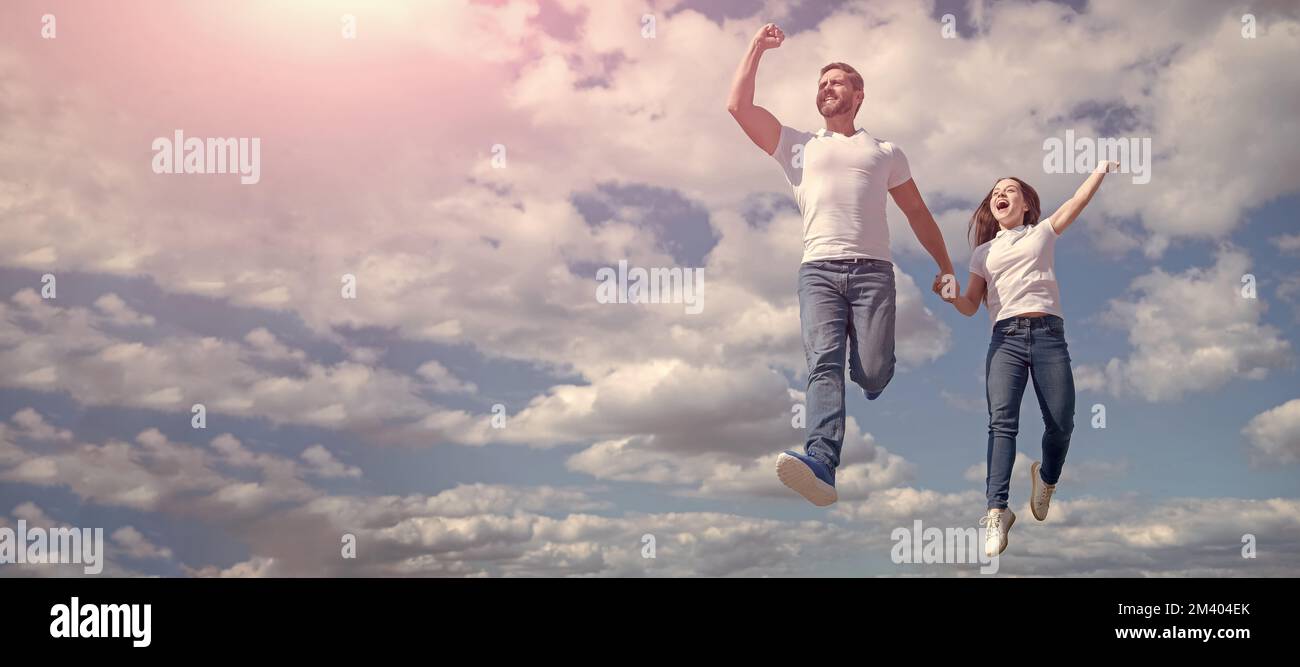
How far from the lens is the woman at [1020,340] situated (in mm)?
8453

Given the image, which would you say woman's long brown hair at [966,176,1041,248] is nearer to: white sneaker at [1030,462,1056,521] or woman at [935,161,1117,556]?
woman at [935,161,1117,556]

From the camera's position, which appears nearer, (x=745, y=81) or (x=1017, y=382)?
(x=745, y=81)

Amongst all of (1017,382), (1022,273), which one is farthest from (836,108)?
(1017,382)

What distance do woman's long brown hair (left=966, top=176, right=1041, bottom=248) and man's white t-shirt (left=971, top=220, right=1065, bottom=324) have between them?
206mm

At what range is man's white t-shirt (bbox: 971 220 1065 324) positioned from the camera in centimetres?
867

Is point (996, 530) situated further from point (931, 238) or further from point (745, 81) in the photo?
point (745, 81)

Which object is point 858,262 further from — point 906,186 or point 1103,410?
point 1103,410

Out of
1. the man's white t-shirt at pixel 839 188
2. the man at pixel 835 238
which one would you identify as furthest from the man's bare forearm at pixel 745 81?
the man's white t-shirt at pixel 839 188

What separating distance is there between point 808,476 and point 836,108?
3.09 m

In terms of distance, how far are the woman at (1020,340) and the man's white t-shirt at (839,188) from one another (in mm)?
1272

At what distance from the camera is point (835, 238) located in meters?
7.86

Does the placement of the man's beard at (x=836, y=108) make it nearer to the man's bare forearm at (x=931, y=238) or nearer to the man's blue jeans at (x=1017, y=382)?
the man's bare forearm at (x=931, y=238)

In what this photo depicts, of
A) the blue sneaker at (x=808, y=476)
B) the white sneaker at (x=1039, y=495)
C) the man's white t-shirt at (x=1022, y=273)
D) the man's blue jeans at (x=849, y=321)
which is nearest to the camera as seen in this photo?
the blue sneaker at (x=808, y=476)
